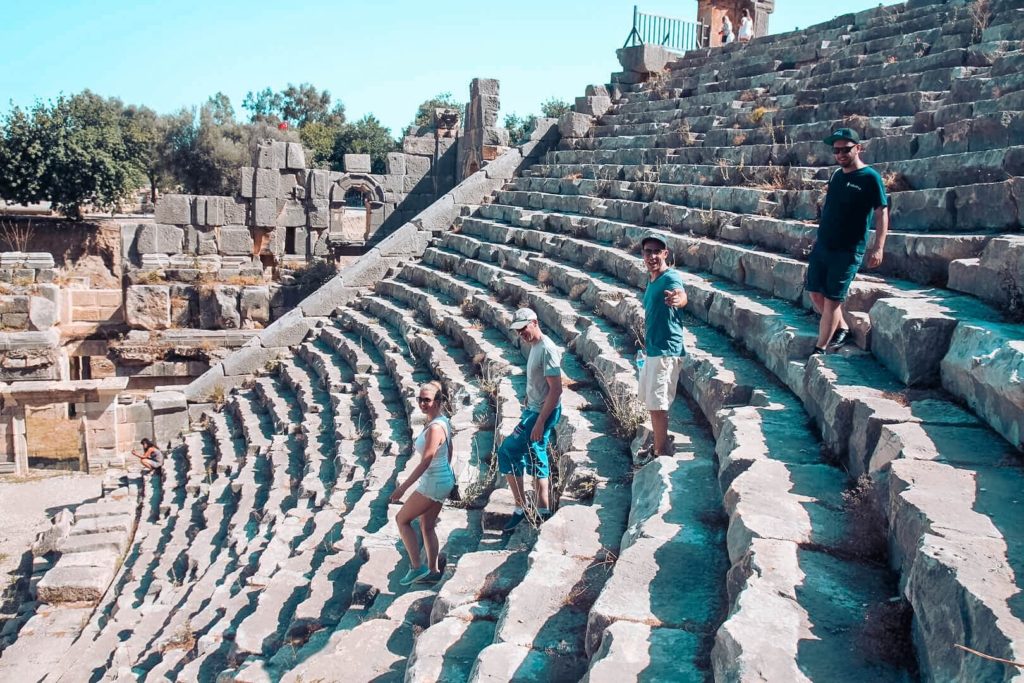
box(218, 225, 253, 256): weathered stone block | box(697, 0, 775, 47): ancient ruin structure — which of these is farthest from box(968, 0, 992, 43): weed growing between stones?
box(218, 225, 253, 256): weathered stone block

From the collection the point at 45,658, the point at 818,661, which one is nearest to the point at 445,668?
the point at 818,661

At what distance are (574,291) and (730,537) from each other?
20.5 ft

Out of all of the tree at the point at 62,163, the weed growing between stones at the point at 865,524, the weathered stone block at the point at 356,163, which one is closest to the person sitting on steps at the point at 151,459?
the weed growing between stones at the point at 865,524

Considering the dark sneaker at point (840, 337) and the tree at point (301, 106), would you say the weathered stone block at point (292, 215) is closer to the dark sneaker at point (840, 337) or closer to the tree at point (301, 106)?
the dark sneaker at point (840, 337)

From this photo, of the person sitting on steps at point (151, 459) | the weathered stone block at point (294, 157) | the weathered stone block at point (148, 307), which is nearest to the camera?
the person sitting on steps at point (151, 459)

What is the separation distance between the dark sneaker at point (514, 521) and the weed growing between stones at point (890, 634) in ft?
8.90

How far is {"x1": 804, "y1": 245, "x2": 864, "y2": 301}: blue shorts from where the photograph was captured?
17.2 ft

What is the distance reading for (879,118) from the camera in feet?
32.3

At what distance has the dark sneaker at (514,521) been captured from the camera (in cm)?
548

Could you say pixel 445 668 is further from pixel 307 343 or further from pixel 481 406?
pixel 307 343

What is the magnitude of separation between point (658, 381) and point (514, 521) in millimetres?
1220

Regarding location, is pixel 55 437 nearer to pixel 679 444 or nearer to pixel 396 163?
pixel 396 163

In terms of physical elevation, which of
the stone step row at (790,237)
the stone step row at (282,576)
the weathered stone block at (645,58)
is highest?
the weathered stone block at (645,58)

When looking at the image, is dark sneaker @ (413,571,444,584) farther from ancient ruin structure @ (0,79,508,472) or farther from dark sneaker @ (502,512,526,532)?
ancient ruin structure @ (0,79,508,472)
